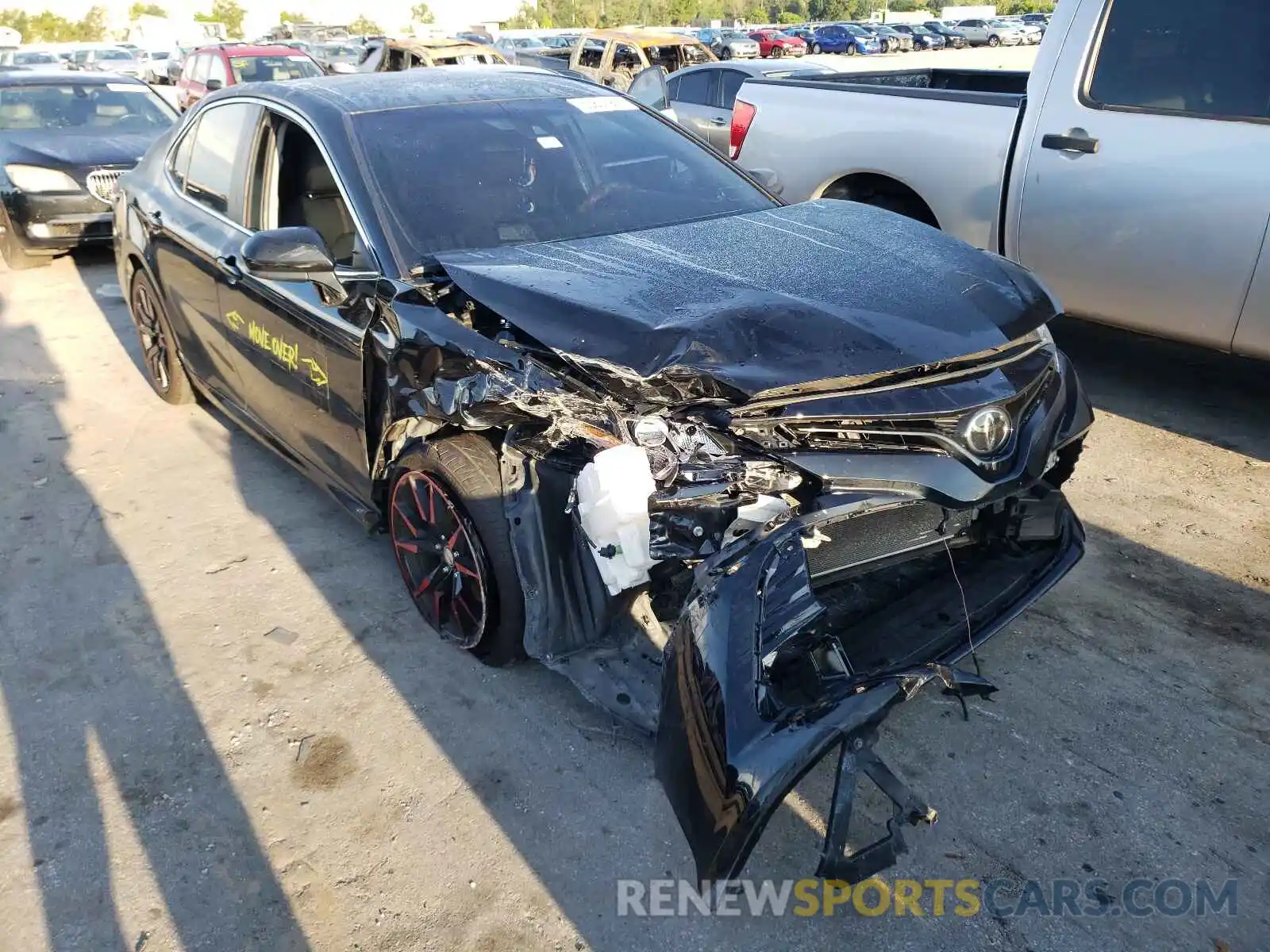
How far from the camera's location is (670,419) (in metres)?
2.50

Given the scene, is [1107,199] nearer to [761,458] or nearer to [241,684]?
[761,458]

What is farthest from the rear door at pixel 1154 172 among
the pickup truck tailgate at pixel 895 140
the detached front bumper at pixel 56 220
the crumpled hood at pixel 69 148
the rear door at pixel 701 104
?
the detached front bumper at pixel 56 220

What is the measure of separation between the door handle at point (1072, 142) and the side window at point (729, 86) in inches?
283

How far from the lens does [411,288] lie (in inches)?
119

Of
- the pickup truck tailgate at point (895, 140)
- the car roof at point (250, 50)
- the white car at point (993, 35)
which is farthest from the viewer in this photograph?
the white car at point (993, 35)

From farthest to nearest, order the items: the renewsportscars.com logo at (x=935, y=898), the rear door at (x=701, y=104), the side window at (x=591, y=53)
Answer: the side window at (x=591, y=53)
the rear door at (x=701, y=104)
the renewsportscars.com logo at (x=935, y=898)

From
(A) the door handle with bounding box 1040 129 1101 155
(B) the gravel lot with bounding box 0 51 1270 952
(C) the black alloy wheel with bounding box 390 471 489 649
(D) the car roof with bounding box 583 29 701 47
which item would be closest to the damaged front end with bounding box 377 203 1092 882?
(C) the black alloy wheel with bounding box 390 471 489 649

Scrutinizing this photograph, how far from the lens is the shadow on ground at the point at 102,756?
233 centimetres

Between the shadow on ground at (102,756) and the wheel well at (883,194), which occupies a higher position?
the wheel well at (883,194)

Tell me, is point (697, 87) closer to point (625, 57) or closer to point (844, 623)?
point (625, 57)

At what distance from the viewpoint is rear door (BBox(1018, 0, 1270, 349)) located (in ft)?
13.6

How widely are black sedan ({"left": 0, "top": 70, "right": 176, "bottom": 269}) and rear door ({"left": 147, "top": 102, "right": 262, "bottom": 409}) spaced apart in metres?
3.87

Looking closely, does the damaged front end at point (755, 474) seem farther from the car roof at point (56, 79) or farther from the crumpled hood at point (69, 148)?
the car roof at point (56, 79)

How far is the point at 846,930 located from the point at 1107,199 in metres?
3.72
